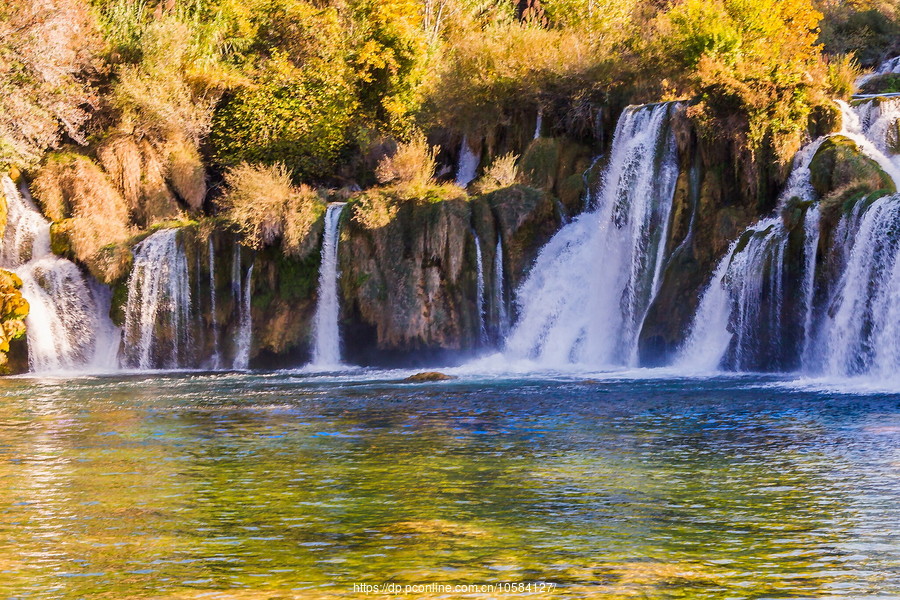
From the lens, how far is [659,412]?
1870 centimetres

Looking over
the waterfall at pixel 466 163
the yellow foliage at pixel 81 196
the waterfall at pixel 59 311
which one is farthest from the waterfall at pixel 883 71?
the waterfall at pixel 59 311

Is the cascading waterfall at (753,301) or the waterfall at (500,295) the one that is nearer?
the cascading waterfall at (753,301)

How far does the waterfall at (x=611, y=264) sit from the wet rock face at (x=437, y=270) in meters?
0.86

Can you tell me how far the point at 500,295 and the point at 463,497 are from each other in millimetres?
19734

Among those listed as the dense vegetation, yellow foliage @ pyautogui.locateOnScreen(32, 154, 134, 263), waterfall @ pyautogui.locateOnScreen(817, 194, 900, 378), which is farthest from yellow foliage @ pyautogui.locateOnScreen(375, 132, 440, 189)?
waterfall @ pyautogui.locateOnScreen(817, 194, 900, 378)

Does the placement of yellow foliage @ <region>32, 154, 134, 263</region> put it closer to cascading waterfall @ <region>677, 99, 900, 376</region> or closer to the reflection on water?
the reflection on water

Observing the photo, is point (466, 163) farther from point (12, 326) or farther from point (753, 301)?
point (12, 326)

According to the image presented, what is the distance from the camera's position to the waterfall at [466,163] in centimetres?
3784

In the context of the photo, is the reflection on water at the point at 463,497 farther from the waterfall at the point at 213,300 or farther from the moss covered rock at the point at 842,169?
the waterfall at the point at 213,300

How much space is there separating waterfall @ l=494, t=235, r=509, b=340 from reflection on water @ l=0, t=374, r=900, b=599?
1042 centimetres

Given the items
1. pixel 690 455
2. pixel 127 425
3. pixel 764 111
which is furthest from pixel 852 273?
pixel 127 425

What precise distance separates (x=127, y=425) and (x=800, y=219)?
14883 mm

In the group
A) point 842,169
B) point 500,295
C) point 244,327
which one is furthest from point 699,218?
point 244,327

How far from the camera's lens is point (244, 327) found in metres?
33.6
